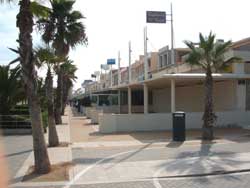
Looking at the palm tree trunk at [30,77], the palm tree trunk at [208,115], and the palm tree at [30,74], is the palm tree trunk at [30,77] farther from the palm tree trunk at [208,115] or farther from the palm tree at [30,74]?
the palm tree trunk at [208,115]

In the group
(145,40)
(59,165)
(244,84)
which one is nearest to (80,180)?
(59,165)

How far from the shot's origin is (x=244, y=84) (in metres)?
29.5

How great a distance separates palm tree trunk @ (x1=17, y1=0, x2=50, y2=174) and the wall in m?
19.4

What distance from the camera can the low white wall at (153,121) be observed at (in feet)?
87.7

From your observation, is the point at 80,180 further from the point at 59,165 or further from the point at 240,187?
the point at 240,187

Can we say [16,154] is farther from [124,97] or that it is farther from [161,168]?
[124,97]

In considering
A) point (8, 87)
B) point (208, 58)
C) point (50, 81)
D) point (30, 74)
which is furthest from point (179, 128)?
point (8, 87)

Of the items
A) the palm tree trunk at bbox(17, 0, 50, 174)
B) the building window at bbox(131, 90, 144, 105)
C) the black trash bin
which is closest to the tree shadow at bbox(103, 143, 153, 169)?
the palm tree trunk at bbox(17, 0, 50, 174)

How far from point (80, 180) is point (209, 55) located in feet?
39.3

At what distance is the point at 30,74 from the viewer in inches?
492

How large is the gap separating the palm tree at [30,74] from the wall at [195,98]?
19.4 m

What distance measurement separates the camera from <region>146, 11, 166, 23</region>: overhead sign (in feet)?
116

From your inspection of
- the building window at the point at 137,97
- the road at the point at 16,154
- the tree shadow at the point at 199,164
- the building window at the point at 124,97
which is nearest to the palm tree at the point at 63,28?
the road at the point at 16,154

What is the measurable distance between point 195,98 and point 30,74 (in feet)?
84.7
